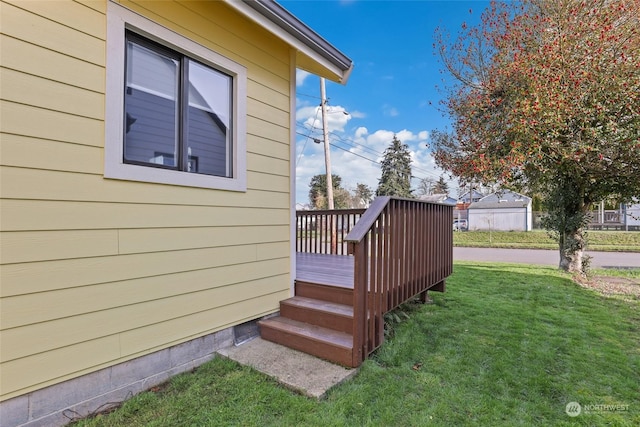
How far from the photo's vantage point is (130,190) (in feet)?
7.06

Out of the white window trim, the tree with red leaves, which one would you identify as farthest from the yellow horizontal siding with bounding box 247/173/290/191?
the tree with red leaves

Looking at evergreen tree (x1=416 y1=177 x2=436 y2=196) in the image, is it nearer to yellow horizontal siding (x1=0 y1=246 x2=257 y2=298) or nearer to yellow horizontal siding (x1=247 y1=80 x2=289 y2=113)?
yellow horizontal siding (x1=247 y1=80 x2=289 y2=113)

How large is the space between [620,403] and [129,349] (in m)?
3.43

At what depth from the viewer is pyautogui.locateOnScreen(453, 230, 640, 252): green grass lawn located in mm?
14742

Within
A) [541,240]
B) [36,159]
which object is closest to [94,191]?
[36,159]

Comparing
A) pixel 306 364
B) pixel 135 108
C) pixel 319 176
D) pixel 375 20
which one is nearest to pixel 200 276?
pixel 306 364

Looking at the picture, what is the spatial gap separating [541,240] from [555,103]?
15277 millimetres

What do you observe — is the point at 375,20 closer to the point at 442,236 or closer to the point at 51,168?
the point at 442,236

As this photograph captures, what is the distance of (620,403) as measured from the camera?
6.77ft

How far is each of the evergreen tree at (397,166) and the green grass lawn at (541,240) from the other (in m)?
11.0

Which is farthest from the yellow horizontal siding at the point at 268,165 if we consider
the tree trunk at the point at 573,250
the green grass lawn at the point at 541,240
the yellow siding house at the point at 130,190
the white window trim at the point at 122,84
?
the green grass lawn at the point at 541,240

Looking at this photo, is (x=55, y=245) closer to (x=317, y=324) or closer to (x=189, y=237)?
(x=189, y=237)

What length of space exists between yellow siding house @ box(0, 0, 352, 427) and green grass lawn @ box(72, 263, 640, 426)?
1.47ft

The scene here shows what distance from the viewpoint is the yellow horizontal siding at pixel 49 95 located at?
1671 mm
